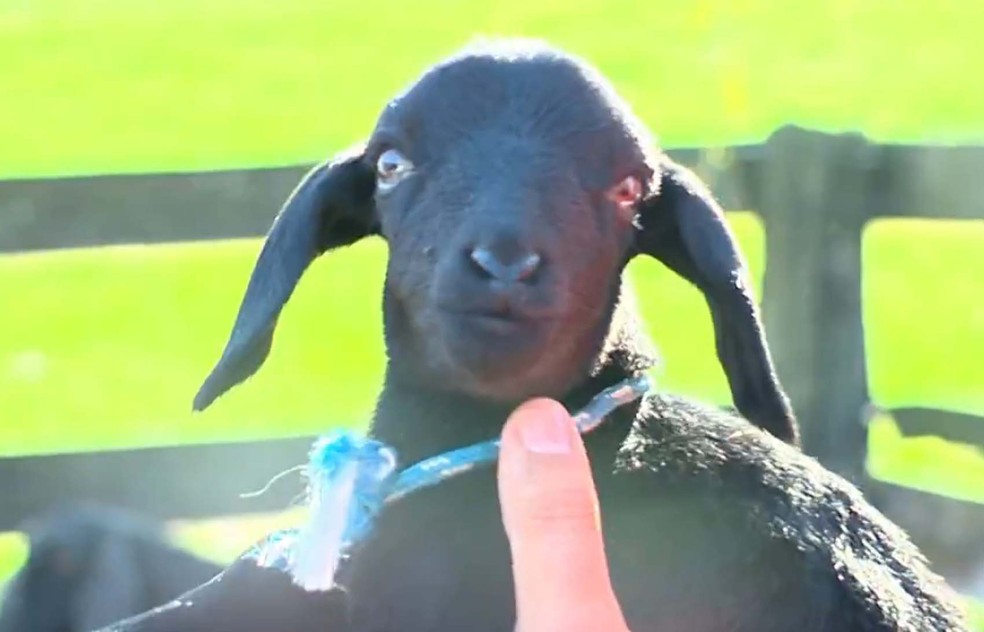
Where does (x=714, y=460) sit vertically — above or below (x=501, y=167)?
below

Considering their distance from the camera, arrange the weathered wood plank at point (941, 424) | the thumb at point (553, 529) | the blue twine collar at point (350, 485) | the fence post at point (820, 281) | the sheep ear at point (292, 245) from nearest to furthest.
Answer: the thumb at point (553, 529), the blue twine collar at point (350, 485), the sheep ear at point (292, 245), the fence post at point (820, 281), the weathered wood plank at point (941, 424)

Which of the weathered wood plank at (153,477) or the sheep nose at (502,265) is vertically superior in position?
the sheep nose at (502,265)

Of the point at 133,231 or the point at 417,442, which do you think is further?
the point at 133,231

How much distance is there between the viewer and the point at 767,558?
2.15 meters

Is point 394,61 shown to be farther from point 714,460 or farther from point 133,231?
point 714,460

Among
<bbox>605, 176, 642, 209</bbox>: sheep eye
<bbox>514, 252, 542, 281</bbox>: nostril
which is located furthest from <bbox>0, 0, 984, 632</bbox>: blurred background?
<bbox>514, 252, 542, 281</bbox>: nostril

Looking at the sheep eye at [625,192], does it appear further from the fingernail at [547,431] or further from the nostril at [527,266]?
the fingernail at [547,431]

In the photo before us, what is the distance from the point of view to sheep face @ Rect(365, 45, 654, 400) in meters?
2.04

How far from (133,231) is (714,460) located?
8.72 feet

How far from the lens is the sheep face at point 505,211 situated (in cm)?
204

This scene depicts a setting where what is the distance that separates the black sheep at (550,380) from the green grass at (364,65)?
8.56 m

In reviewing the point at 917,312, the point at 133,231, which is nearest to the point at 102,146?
the point at 917,312

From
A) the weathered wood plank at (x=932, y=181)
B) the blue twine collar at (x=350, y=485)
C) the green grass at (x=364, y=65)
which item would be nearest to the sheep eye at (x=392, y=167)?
the blue twine collar at (x=350, y=485)

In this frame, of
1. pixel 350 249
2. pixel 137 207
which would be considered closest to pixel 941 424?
pixel 137 207
